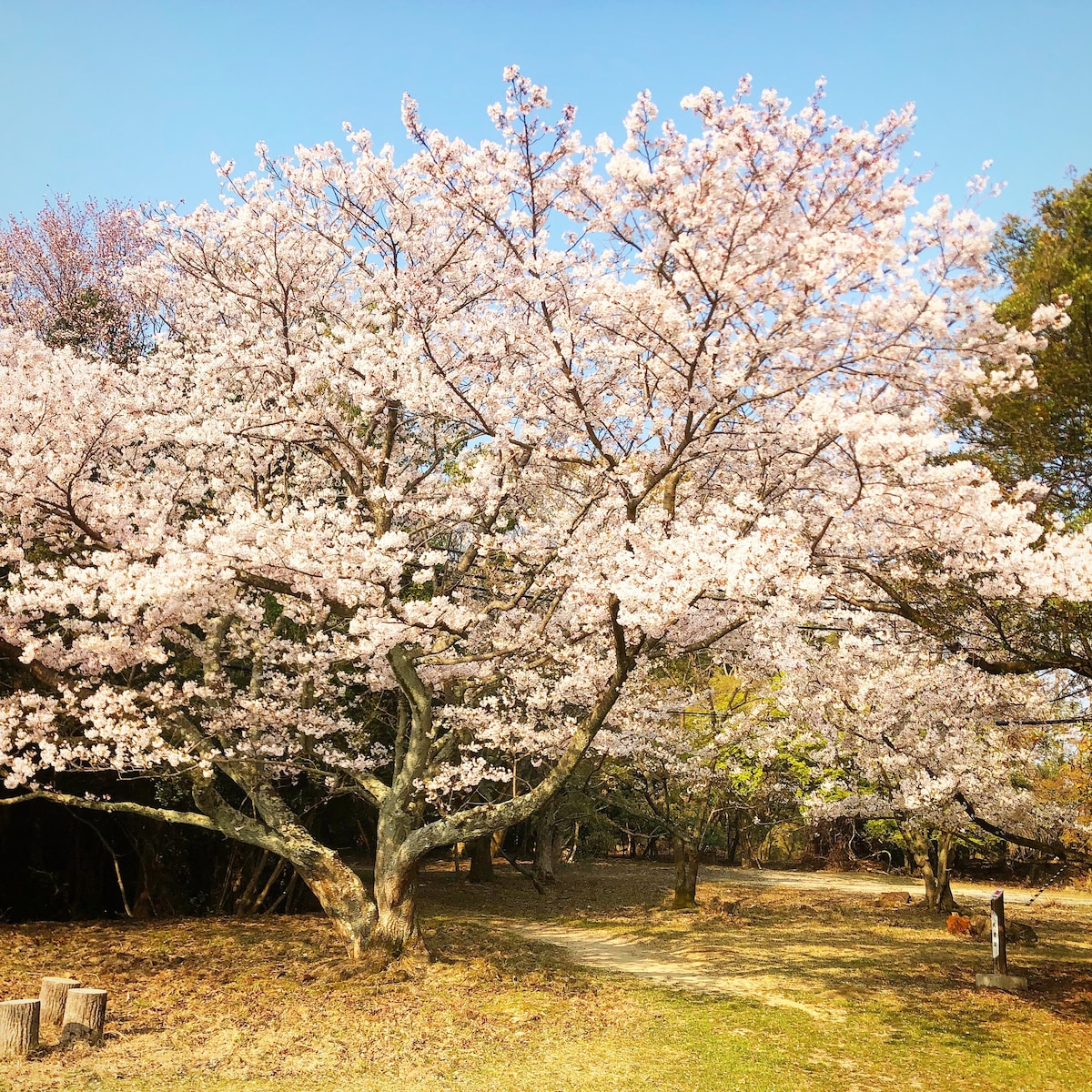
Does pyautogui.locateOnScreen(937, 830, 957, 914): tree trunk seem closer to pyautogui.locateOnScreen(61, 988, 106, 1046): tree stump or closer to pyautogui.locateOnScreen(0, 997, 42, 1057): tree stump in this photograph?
pyautogui.locateOnScreen(61, 988, 106, 1046): tree stump

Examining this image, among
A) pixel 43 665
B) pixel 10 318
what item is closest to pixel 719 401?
pixel 43 665

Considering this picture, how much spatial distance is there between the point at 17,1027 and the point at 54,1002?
0.68 meters

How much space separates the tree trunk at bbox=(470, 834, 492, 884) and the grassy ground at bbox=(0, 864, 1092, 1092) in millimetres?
7421

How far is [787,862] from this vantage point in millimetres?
31734

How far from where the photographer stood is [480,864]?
20.8 meters

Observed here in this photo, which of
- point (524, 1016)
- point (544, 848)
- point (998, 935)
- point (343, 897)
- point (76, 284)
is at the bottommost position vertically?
point (524, 1016)

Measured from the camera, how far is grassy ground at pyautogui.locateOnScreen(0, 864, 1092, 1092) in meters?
6.85

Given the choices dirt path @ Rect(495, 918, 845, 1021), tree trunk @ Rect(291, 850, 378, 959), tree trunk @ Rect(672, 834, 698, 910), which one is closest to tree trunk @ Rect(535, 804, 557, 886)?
tree trunk @ Rect(672, 834, 698, 910)

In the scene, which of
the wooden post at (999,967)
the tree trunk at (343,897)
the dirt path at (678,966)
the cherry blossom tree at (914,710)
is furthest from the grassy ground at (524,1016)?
the cherry blossom tree at (914,710)

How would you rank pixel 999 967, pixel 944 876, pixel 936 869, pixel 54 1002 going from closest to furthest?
1. pixel 54 1002
2. pixel 999 967
3. pixel 944 876
4. pixel 936 869

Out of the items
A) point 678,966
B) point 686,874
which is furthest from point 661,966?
point 686,874

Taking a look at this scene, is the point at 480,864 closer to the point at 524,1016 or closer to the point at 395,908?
the point at 395,908

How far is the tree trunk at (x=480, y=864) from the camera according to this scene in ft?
67.9

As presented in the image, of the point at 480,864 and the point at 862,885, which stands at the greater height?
the point at 480,864
